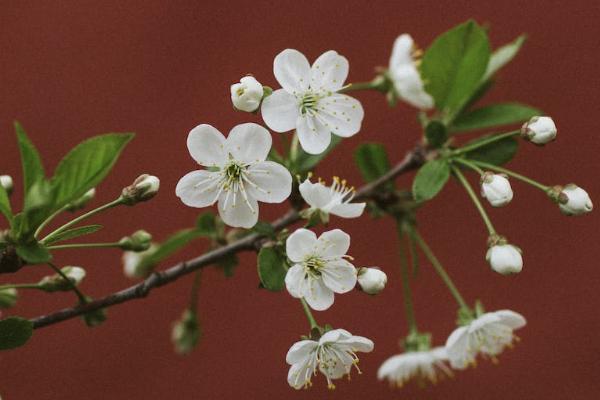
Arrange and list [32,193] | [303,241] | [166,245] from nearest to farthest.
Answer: [32,193] → [303,241] → [166,245]

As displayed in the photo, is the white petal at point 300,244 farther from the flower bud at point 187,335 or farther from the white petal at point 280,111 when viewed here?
the flower bud at point 187,335

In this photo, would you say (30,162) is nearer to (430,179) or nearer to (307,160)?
(307,160)

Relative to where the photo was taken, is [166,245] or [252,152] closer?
[252,152]

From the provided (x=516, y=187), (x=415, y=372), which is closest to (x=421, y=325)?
(x=516, y=187)

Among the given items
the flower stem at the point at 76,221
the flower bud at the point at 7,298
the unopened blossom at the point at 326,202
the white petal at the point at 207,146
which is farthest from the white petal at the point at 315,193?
the flower bud at the point at 7,298

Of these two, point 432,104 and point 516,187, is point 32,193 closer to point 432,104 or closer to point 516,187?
point 432,104

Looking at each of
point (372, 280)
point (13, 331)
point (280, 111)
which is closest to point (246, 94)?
point (280, 111)
